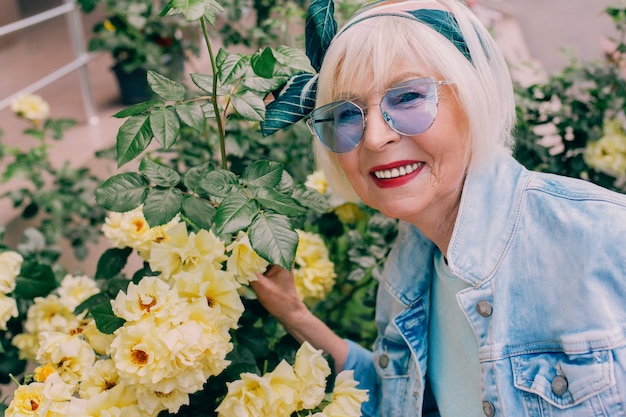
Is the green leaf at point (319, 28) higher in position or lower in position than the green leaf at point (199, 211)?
higher

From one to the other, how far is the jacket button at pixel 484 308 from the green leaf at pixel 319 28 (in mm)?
515

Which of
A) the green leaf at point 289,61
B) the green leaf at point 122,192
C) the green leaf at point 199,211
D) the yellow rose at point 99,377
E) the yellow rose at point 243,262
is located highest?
the green leaf at point 289,61

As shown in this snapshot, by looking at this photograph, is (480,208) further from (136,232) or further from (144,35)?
(144,35)

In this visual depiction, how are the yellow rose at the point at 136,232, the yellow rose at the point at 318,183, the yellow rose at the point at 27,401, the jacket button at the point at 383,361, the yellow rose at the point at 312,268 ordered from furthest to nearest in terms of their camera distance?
the yellow rose at the point at 318,183
the yellow rose at the point at 312,268
the jacket button at the point at 383,361
the yellow rose at the point at 136,232
the yellow rose at the point at 27,401

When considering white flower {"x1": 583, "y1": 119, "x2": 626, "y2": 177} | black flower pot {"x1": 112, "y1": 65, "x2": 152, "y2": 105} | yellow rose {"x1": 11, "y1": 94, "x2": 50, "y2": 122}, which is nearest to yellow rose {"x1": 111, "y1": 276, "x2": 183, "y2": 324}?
white flower {"x1": 583, "y1": 119, "x2": 626, "y2": 177}

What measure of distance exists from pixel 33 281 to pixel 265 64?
82 centimetres

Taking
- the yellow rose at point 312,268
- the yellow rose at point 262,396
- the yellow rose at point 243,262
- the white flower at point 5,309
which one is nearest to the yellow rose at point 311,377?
the yellow rose at point 262,396

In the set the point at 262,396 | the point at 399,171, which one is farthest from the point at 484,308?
the point at 262,396

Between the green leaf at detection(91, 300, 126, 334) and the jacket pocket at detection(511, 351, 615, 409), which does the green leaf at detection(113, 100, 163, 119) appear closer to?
the green leaf at detection(91, 300, 126, 334)

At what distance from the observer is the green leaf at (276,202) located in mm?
914

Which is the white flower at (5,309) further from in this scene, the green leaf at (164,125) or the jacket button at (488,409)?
the jacket button at (488,409)

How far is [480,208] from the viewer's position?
Answer: 1130mm

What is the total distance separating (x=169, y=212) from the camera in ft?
3.15

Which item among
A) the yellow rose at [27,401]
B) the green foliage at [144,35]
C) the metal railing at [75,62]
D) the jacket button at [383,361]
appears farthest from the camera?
the metal railing at [75,62]
